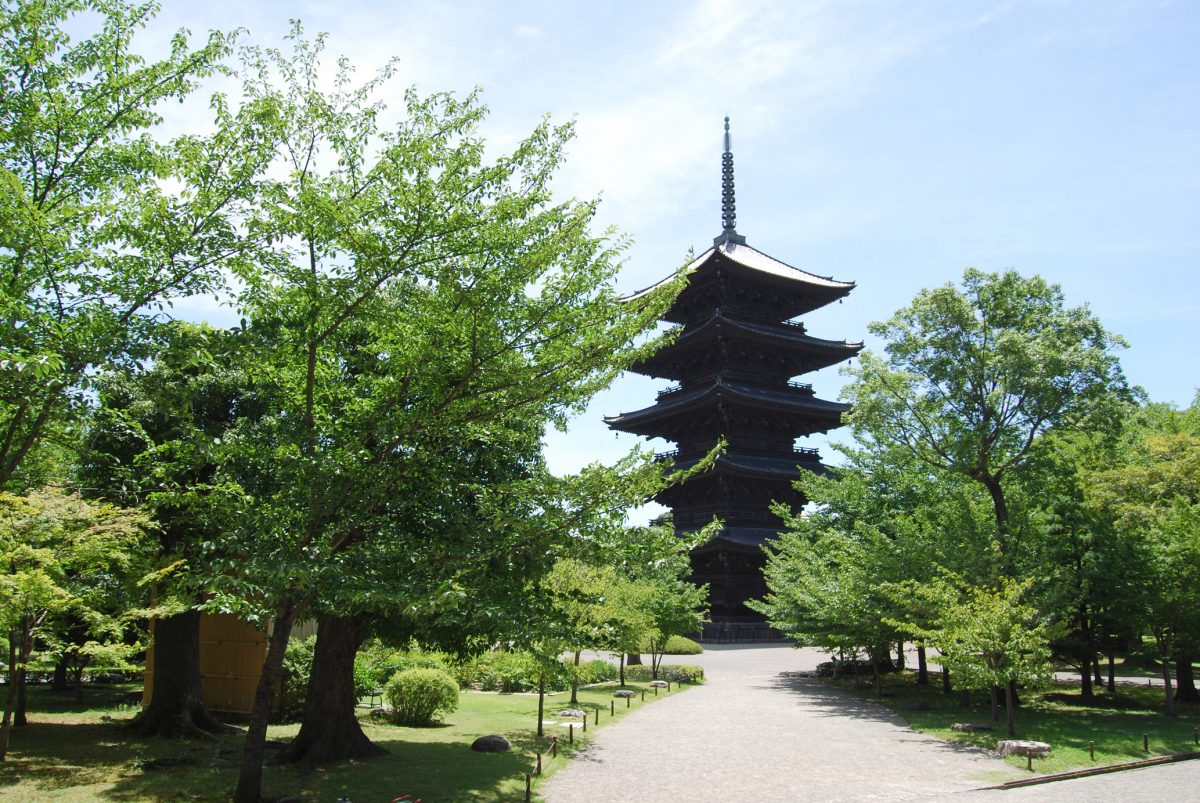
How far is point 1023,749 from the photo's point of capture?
14.0 m

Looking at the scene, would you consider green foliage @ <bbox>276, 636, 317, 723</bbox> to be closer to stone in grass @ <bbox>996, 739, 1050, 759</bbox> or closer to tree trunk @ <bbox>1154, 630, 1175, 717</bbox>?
stone in grass @ <bbox>996, 739, 1050, 759</bbox>

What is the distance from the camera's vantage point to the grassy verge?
577 inches

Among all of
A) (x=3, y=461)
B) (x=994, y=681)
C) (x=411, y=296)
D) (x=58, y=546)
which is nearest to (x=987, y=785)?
(x=994, y=681)

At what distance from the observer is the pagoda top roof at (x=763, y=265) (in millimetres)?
44156

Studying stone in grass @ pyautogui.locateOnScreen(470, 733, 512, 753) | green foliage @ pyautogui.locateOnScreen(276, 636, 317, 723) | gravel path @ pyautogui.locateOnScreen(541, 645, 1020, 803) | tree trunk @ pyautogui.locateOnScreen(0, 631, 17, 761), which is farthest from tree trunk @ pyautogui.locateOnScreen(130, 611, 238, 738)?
gravel path @ pyautogui.locateOnScreen(541, 645, 1020, 803)

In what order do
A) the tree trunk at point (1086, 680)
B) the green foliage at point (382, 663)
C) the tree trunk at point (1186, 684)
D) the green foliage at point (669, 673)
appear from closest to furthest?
1. the tree trunk at point (1186, 684)
2. the green foliage at point (382, 663)
3. the tree trunk at point (1086, 680)
4. the green foliage at point (669, 673)

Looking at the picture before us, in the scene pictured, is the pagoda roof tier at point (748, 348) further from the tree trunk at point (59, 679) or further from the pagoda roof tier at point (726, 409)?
the tree trunk at point (59, 679)

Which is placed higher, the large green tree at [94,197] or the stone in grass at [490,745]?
the large green tree at [94,197]

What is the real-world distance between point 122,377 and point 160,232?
1.73 metres

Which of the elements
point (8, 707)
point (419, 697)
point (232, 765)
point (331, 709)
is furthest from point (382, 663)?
point (8, 707)

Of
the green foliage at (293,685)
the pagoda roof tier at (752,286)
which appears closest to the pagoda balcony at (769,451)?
the pagoda roof tier at (752,286)

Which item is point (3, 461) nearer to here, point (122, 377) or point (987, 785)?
point (122, 377)

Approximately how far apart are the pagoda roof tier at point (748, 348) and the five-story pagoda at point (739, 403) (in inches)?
2.7

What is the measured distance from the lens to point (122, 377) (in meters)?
8.51
